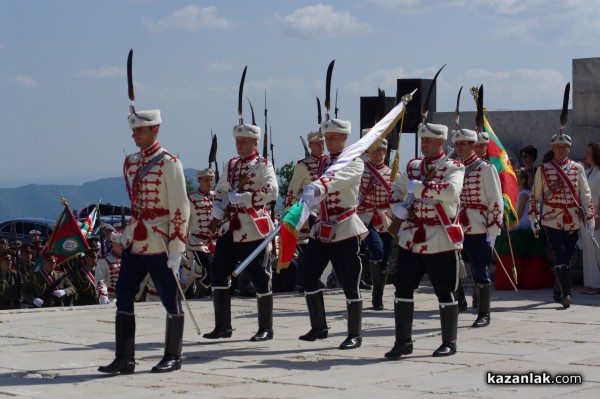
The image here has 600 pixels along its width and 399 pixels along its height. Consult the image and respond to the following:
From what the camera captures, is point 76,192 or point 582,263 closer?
point 582,263

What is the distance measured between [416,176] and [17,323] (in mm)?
4628

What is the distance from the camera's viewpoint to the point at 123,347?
9172mm

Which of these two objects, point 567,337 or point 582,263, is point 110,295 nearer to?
point 582,263

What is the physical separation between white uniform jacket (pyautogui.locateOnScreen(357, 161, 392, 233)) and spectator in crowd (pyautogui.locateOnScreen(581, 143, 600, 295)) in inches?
102

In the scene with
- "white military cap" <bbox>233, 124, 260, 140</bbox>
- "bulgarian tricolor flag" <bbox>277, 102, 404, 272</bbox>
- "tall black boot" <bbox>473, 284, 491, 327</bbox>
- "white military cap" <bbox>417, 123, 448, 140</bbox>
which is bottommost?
"tall black boot" <bbox>473, 284, 491, 327</bbox>

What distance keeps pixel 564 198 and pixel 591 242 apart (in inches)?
78.4

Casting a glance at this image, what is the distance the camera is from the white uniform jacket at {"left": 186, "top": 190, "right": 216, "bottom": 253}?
15000 millimetres

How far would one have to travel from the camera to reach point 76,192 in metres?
82.2

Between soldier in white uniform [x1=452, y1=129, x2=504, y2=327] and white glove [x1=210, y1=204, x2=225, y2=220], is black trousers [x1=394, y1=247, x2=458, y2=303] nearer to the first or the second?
white glove [x1=210, y1=204, x2=225, y2=220]

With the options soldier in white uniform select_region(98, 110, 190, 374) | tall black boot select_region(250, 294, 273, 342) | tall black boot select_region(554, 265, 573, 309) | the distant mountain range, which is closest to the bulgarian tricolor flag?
tall black boot select_region(250, 294, 273, 342)

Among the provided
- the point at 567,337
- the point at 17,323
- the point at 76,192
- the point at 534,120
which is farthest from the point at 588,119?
the point at 76,192

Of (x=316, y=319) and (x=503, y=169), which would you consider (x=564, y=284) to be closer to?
(x=503, y=169)

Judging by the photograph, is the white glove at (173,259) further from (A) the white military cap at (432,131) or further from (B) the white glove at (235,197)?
(A) the white military cap at (432,131)

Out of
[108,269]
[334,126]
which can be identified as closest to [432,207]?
[334,126]
